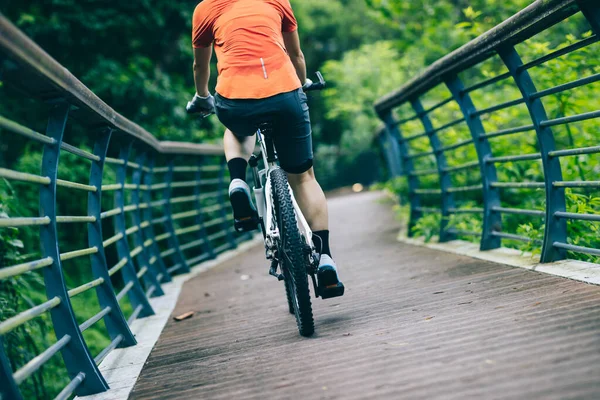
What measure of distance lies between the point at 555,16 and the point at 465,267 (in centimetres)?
187

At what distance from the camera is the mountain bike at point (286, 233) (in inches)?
136

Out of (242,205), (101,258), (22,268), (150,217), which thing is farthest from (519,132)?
(150,217)

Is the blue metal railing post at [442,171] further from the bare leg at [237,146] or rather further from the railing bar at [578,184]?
the bare leg at [237,146]

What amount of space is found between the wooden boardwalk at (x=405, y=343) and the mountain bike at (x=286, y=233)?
0.20 meters

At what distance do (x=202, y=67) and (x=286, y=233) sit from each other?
123 cm

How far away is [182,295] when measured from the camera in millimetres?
6141

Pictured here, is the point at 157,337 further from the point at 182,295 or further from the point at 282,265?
the point at 182,295

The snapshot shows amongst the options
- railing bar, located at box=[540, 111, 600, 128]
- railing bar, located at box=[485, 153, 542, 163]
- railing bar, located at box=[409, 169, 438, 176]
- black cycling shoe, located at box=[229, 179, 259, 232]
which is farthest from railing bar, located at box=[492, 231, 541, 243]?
black cycling shoe, located at box=[229, 179, 259, 232]

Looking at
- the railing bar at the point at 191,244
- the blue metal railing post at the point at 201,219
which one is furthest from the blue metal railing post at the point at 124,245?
the blue metal railing post at the point at 201,219

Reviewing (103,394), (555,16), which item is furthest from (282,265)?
(555,16)

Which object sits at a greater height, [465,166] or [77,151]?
[77,151]

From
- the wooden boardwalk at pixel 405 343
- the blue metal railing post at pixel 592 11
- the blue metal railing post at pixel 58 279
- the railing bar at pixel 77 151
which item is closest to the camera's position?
the wooden boardwalk at pixel 405 343

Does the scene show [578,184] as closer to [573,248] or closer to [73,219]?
[573,248]

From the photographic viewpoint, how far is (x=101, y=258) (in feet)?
13.0
